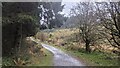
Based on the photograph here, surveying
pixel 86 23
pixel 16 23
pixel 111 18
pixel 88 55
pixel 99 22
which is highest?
pixel 16 23

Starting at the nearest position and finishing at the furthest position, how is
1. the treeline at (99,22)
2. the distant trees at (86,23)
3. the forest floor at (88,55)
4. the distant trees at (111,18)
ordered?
the distant trees at (111,18), the treeline at (99,22), the forest floor at (88,55), the distant trees at (86,23)

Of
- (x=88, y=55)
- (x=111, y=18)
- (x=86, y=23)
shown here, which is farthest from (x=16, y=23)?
(x=86, y=23)

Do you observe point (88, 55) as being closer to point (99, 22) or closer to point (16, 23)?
point (99, 22)

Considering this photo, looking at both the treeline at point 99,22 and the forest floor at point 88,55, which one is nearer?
the treeline at point 99,22

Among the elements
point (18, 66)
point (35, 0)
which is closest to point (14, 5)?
point (35, 0)

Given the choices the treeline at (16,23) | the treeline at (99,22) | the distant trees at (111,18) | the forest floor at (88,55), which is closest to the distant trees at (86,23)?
the treeline at (99,22)

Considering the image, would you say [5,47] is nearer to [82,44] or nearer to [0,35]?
[0,35]

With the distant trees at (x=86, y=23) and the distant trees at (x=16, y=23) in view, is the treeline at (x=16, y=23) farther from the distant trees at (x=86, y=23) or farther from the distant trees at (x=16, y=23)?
the distant trees at (x=86, y=23)

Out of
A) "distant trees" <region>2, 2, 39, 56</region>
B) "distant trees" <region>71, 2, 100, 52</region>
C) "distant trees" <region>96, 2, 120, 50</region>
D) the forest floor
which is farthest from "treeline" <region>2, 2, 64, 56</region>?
"distant trees" <region>71, 2, 100, 52</region>

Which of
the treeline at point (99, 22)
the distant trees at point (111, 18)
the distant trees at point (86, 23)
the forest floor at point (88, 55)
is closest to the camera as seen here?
the distant trees at point (111, 18)

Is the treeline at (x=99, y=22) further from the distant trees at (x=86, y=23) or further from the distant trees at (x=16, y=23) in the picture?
the distant trees at (x=16, y=23)

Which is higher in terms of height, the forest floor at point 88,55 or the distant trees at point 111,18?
the distant trees at point 111,18

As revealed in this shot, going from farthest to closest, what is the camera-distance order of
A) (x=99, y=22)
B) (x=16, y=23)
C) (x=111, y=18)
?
(x=99, y=22) → (x=16, y=23) → (x=111, y=18)

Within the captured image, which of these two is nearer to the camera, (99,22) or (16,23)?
(16,23)
